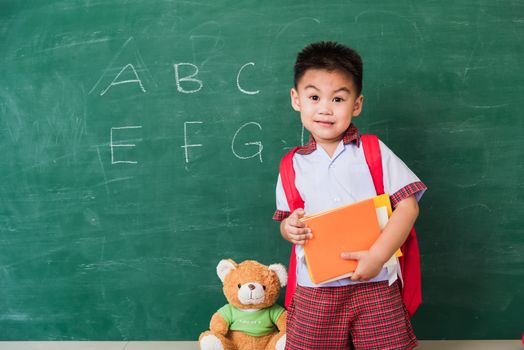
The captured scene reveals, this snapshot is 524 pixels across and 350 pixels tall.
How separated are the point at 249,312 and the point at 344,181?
751 millimetres

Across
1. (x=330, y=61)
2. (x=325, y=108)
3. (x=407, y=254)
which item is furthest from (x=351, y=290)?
(x=330, y=61)

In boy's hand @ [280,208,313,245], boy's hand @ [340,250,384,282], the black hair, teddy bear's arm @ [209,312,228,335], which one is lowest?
teddy bear's arm @ [209,312,228,335]

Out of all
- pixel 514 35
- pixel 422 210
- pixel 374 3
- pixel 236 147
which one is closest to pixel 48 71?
pixel 236 147

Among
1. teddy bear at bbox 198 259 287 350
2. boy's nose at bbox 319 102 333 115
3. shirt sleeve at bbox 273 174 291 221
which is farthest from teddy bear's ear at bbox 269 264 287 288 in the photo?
A: boy's nose at bbox 319 102 333 115

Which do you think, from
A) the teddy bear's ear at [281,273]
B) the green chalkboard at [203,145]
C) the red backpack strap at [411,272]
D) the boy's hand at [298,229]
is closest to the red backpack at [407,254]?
the red backpack strap at [411,272]

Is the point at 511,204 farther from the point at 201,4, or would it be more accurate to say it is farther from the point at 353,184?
the point at 201,4

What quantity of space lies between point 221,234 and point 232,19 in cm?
85

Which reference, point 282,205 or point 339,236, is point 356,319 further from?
point 282,205

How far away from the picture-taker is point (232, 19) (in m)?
1.98

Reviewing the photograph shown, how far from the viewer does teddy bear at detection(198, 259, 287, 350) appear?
1.80 metres

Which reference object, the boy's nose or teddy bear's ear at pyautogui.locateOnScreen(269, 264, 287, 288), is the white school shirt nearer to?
the boy's nose

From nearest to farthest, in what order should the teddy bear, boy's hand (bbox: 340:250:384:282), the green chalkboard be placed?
1. boy's hand (bbox: 340:250:384:282)
2. the teddy bear
3. the green chalkboard

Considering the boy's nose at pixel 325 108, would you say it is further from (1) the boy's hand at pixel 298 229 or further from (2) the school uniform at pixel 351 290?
(1) the boy's hand at pixel 298 229

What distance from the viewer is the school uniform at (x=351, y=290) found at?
1344 mm
